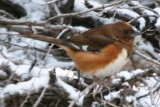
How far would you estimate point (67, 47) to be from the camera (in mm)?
4492

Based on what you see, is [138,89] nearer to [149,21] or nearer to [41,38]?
[41,38]

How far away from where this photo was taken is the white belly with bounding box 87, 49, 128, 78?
433 cm

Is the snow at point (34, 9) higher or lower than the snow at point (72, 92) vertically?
lower

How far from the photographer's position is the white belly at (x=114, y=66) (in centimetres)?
433

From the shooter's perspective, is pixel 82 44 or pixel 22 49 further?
pixel 22 49

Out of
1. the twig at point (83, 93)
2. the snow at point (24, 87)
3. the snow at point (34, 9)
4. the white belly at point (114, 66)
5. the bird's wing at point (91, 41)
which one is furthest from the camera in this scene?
the snow at point (34, 9)

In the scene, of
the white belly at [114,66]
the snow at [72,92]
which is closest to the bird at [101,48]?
the white belly at [114,66]

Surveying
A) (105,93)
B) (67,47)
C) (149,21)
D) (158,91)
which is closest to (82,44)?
(67,47)

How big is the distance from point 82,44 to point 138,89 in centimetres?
54

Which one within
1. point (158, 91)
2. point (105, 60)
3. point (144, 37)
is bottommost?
point (144, 37)

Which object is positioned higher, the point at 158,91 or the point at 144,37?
the point at 158,91

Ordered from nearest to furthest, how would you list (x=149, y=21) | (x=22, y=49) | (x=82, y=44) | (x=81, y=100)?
(x=81, y=100), (x=82, y=44), (x=22, y=49), (x=149, y=21)

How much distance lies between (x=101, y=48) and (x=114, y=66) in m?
0.20

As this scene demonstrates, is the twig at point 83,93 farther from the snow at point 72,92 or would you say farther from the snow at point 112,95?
the snow at point 112,95
